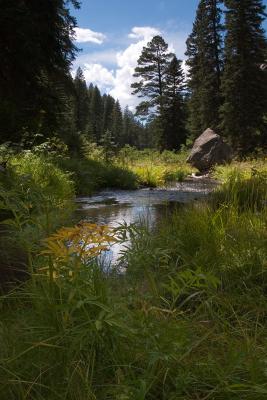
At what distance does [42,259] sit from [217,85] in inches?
1165

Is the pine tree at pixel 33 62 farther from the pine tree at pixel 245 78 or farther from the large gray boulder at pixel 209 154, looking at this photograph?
the pine tree at pixel 245 78

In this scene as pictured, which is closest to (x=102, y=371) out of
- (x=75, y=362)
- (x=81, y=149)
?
(x=75, y=362)

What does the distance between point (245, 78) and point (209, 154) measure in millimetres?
7393

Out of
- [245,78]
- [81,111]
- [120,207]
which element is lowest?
[120,207]

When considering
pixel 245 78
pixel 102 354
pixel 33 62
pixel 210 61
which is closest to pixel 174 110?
pixel 210 61

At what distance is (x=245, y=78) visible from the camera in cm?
2420

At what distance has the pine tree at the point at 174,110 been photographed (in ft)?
118

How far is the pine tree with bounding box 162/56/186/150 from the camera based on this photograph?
118 feet

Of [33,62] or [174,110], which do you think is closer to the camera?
[33,62]

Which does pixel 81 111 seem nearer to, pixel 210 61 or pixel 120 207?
pixel 210 61

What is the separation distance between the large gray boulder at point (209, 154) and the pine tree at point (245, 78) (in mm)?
4269

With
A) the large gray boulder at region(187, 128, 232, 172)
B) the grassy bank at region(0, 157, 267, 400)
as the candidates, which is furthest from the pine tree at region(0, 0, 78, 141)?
the large gray boulder at region(187, 128, 232, 172)

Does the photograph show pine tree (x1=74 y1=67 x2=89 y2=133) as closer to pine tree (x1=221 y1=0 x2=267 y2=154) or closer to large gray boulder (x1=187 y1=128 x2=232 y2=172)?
pine tree (x1=221 y1=0 x2=267 y2=154)

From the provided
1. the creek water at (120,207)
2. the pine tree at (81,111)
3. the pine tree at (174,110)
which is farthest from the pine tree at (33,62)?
the pine tree at (81,111)
